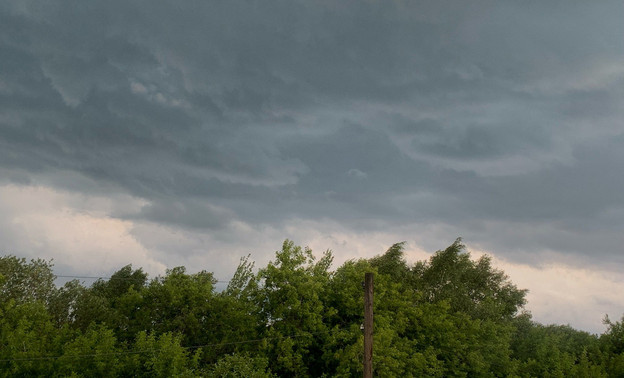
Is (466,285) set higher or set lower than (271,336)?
higher

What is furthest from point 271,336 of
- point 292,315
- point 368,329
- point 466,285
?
point 466,285

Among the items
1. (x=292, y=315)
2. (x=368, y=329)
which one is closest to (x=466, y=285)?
(x=292, y=315)

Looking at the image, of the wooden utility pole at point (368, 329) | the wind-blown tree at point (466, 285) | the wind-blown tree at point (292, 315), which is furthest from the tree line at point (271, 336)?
the wooden utility pole at point (368, 329)

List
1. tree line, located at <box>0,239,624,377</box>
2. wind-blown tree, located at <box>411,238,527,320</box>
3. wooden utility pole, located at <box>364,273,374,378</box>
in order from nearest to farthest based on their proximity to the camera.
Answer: wooden utility pole, located at <box>364,273,374,378</box> < tree line, located at <box>0,239,624,377</box> < wind-blown tree, located at <box>411,238,527,320</box>

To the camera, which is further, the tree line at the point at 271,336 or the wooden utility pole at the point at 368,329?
the tree line at the point at 271,336

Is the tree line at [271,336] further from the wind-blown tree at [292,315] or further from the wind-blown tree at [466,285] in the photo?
the wind-blown tree at [466,285]

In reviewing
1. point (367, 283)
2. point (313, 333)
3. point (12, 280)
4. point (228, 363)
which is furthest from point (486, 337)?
point (12, 280)

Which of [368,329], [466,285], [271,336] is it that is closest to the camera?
[368,329]

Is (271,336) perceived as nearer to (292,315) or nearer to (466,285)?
(292,315)

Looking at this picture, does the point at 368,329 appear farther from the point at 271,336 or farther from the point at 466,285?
the point at 466,285

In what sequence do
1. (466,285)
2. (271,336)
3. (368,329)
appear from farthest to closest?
(466,285)
(271,336)
(368,329)

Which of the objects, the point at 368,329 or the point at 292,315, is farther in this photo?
the point at 292,315

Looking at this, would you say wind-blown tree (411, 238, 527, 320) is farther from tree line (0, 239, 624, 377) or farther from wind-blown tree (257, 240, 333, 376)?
wind-blown tree (257, 240, 333, 376)

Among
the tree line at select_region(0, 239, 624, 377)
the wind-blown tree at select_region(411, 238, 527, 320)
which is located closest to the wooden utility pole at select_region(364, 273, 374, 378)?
the tree line at select_region(0, 239, 624, 377)
